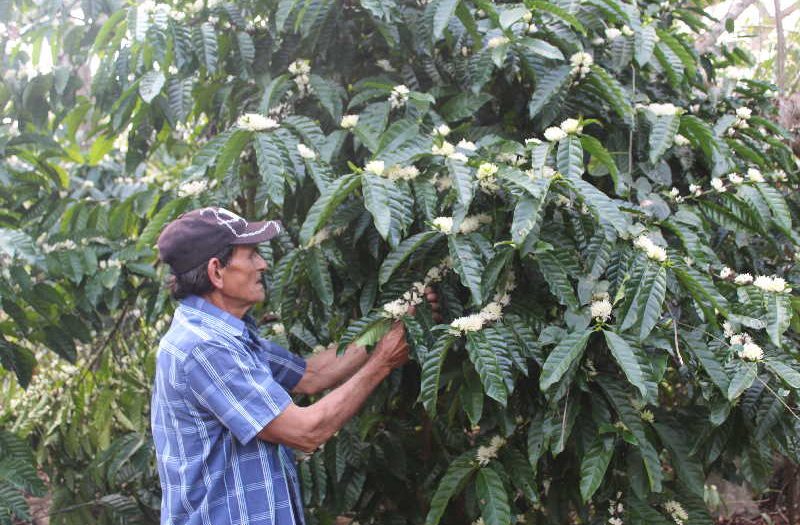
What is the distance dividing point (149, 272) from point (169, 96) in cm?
58

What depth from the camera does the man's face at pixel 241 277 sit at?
6.35ft

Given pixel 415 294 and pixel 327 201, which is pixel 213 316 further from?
pixel 415 294

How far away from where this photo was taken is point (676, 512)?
2078 mm

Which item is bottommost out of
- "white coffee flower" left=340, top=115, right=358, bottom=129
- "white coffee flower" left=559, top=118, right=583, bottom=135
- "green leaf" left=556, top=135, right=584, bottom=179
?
"white coffee flower" left=340, top=115, right=358, bottom=129

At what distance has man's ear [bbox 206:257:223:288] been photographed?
190 cm

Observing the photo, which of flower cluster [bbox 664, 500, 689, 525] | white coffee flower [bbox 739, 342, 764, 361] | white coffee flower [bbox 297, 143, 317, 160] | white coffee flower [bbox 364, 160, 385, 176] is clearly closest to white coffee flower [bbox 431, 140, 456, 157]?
white coffee flower [bbox 364, 160, 385, 176]

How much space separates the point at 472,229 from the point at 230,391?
68 centimetres

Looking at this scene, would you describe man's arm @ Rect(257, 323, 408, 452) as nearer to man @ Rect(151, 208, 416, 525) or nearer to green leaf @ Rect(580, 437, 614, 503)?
man @ Rect(151, 208, 416, 525)

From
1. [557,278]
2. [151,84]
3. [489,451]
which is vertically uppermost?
[151,84]

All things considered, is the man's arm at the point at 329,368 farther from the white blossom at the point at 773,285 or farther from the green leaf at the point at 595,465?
the white blossom at the point at 773,285

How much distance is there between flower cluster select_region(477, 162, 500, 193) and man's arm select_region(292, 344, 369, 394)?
1.85 feet

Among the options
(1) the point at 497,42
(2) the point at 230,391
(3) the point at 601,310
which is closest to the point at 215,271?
(2) the point at 230,391

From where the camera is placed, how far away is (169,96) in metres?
2.63

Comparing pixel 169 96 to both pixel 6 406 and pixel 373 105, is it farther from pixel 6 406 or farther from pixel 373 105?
pixel 6 406
